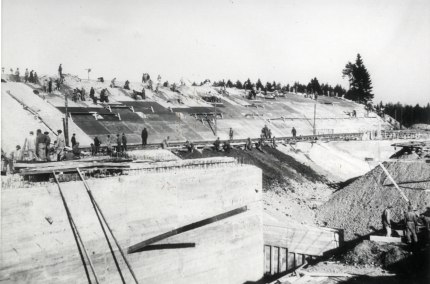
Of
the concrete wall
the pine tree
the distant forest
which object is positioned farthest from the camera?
the distant forest

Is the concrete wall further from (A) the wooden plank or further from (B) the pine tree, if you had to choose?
(B) the pine tree

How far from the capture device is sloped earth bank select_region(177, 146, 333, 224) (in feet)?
84.3

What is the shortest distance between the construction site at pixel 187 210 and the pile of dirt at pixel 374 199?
0.32 feet

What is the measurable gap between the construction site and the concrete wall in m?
0.04

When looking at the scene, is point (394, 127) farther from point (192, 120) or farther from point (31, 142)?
point (31, 142)

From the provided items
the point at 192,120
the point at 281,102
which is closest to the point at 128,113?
the point at 192,120

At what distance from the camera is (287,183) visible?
29766 millimetres

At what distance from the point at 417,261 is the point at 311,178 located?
54.8 feet

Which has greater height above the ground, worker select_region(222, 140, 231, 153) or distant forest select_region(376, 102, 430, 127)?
distant forest select_region(376, 102, 430, 127)

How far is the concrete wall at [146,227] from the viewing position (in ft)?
41.8

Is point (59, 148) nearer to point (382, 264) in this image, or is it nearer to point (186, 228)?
point (186, 228)

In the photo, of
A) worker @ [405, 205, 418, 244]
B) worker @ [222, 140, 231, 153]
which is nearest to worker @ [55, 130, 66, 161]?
worker @ [405, 205, 418, 244]

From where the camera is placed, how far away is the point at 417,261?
16406 millimetres

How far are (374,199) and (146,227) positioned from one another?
614 inches
